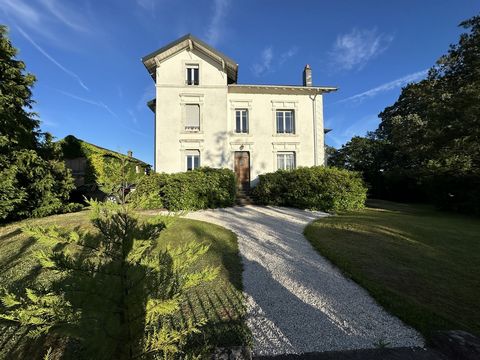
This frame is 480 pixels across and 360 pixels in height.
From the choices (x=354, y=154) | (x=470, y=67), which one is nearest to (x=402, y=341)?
(x=470, y=67)

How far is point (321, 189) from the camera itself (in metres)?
13.3

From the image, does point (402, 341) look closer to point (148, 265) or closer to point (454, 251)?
point (148, 265)

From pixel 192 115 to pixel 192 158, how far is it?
2.85 meters

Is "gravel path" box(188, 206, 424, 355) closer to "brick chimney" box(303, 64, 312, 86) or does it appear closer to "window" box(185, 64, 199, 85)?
"window" box(185, 64, 199, 85)

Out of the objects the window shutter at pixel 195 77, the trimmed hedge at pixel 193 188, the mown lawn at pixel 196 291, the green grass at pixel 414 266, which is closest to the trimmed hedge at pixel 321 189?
the trimmed hedge at pixel 193 188

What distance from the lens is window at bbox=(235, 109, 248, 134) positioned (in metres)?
17.9

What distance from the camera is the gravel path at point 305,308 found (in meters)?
3.15

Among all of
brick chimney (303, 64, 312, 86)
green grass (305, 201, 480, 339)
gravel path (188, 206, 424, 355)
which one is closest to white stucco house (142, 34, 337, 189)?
brick chimney (303, 64, 312, 86)

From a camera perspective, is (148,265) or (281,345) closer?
(148,265)

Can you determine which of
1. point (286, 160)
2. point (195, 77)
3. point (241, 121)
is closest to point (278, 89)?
point (241, 121)

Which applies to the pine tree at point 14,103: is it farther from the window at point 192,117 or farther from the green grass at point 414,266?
the green grass at point 414,266

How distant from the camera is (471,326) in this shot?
3482 mm

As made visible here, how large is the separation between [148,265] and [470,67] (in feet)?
70.8

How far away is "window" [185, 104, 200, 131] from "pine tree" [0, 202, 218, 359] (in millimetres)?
16080
